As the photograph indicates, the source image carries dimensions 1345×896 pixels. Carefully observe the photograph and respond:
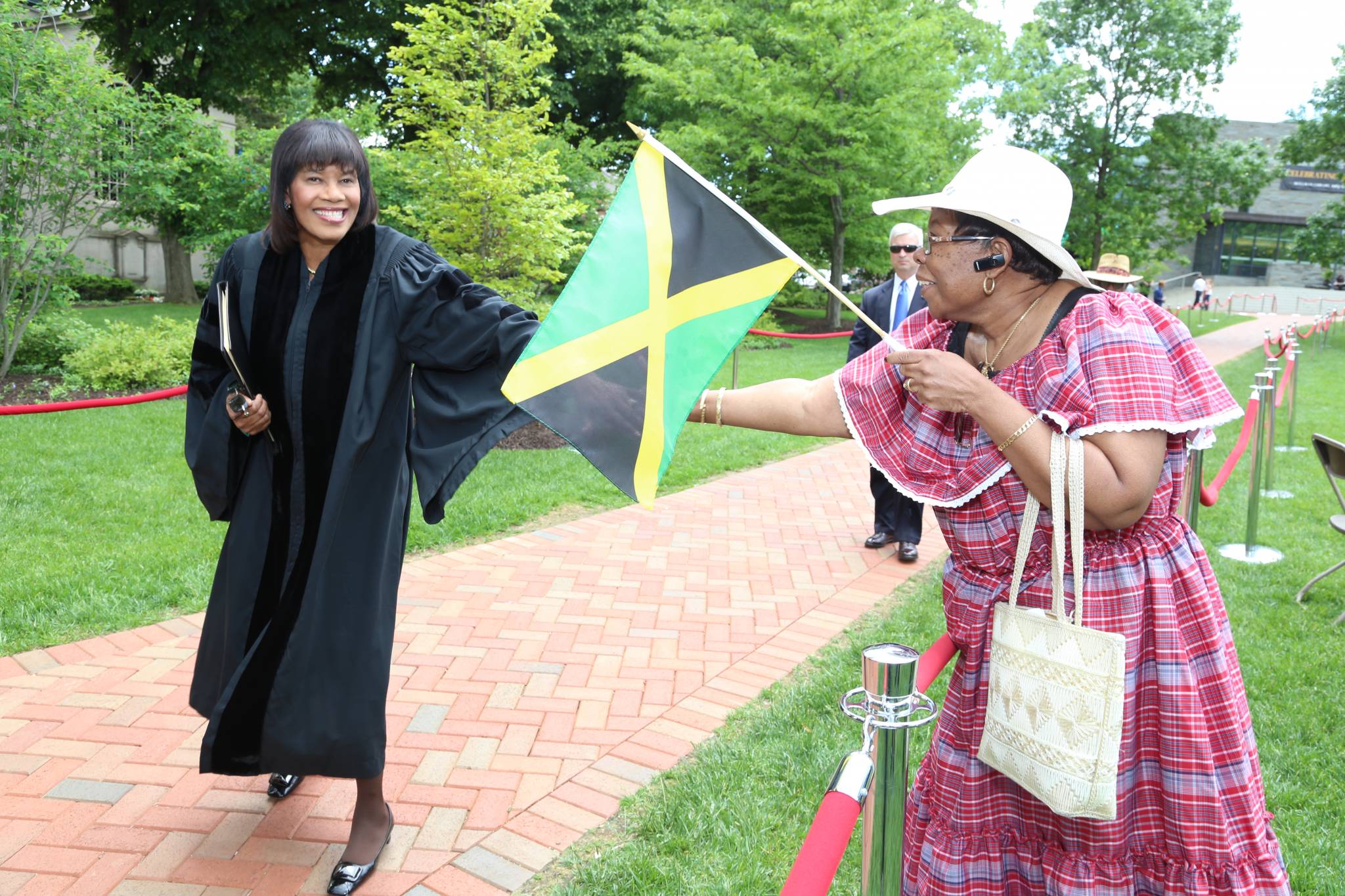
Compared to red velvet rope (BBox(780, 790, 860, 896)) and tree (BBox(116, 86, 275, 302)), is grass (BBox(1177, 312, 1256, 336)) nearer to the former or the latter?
tree (BBox(116, 86, 275, 302))

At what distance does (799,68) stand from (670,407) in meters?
17.9

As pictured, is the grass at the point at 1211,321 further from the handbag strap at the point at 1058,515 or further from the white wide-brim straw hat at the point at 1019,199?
the handbag strap at the point at 1058,515

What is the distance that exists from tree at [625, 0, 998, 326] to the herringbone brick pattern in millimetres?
13543

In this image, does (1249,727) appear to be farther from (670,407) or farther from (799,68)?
(799,68)

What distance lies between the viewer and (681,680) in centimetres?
438

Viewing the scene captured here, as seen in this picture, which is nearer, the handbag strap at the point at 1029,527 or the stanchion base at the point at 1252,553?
the handbag strap at the point at 1029,527

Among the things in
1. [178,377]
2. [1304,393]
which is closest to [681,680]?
[178,377]

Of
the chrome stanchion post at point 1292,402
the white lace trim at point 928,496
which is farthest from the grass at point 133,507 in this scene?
the chrome stanchion post at point 1292,402

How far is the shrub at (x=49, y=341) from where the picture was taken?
1086 cm

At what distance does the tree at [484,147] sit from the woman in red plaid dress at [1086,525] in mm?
7473

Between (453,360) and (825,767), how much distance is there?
1.94 metres

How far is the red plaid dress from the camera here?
6.30 feet

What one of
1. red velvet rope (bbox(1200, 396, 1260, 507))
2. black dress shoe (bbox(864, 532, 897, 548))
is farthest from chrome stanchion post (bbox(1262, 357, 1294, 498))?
black dress shoe (bbox(864, 532, 897, 548))

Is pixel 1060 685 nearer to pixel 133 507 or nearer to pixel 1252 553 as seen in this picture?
pixel 1252 553
